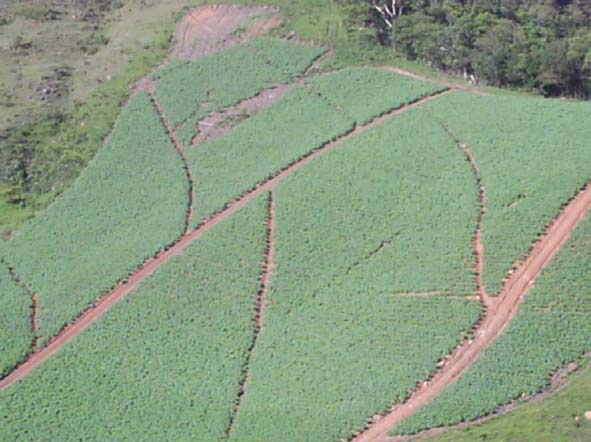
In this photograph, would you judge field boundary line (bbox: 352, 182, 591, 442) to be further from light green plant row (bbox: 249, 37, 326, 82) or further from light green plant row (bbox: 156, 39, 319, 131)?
light green plant row (bbox: 156, 39, 319, 131)

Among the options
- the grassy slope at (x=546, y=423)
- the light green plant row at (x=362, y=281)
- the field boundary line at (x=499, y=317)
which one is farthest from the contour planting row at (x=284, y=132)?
the grassy slope at (x=546, y=423)

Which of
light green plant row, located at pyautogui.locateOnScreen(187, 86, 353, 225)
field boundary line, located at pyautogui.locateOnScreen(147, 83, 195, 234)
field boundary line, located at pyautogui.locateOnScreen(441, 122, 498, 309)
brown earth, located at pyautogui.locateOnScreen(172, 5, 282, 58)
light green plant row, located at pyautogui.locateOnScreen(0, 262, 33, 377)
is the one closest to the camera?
field boundary line, located at pyautogui.locateOnScreen(441, 122, 498, 309)

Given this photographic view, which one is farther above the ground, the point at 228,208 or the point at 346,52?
the point at 346,52

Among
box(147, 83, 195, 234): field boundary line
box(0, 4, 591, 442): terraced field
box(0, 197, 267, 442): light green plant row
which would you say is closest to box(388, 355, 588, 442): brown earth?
box(0, 4, 591, 442): terraced field

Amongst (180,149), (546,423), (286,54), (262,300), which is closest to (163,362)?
(262,300)

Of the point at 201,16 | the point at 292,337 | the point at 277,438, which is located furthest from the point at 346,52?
the point at 277,438

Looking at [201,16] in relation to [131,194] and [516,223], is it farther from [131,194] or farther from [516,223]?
[516,223]
